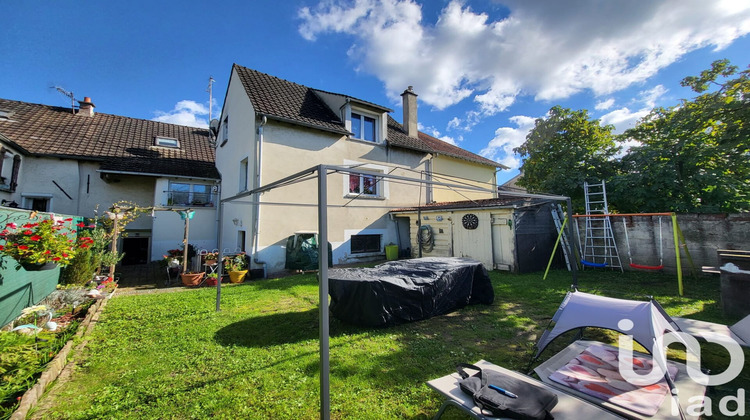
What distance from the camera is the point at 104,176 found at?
37.9 ft

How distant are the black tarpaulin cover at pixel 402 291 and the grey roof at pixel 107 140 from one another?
10.9 metres

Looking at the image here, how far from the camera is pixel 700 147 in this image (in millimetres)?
8367

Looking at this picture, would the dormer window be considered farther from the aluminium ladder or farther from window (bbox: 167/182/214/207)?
the aluminium ladder

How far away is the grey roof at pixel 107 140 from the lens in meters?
11.2

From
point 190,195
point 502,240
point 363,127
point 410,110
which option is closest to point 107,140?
point 190,195

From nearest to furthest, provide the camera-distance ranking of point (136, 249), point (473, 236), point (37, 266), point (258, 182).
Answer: point (37, 266), point (258, 182), point (473, 236), point (136, 249)

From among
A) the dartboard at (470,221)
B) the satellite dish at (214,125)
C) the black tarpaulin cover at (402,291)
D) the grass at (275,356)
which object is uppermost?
the satellite dish at (214,125)

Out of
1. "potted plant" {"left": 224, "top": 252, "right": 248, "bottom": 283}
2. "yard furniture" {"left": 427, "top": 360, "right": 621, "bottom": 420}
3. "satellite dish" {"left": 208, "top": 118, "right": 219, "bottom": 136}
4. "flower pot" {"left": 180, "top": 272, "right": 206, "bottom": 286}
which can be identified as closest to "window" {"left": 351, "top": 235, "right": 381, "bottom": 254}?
"potted plant" {"left": 224, "top": 252, "right": 248, "bottom": 283}

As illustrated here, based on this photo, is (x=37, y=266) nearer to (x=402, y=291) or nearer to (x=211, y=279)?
(x=211, y=279)

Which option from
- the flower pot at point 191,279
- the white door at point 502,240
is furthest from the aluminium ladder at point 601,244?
the flower pot at point 191,279

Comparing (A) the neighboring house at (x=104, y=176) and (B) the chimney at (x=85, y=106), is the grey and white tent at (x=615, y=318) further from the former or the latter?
(B) the chimney at (x=85, y=106)

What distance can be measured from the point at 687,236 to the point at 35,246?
13.5 meters

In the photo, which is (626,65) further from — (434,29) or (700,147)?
(434,29)

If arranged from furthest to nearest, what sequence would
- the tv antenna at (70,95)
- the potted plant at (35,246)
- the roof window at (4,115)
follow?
the tv antenna at (70,95) < the roof window at (4,115) < the potted plant at (35,246)
